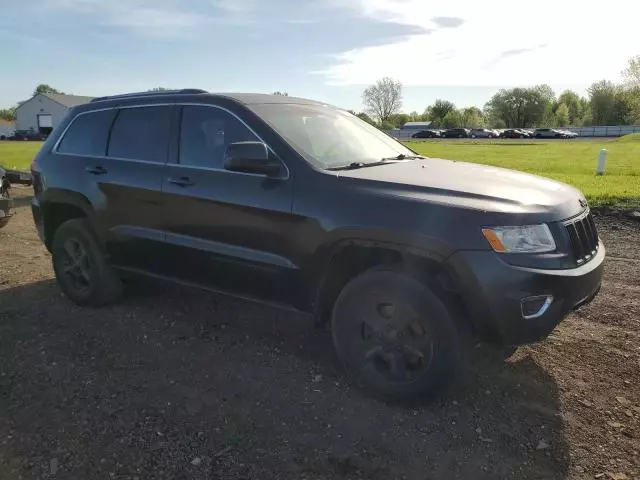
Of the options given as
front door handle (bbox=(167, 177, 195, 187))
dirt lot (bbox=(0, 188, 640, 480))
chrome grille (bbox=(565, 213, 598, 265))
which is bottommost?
dirt lot (bbox=(0, 188, 640, 480))

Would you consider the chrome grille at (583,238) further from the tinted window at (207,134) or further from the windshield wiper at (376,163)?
the tinted window at (207,134)

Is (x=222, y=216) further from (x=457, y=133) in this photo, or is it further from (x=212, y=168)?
(x=457, y=133)

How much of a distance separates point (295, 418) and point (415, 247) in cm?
124

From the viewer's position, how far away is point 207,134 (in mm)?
4250

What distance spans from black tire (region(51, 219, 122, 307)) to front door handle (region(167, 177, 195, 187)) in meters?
1.18

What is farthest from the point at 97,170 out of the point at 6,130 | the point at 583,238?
the point at 6,130

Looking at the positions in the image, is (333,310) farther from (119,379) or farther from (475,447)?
(119,379)

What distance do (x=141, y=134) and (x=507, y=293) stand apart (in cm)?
322

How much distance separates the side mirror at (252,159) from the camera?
362cm

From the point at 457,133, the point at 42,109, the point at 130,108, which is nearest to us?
the point at 130,108

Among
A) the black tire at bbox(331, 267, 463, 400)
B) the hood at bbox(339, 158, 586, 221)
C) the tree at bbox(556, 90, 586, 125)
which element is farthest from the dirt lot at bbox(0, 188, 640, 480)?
the tree at bbox(556, 90, 586, 125)

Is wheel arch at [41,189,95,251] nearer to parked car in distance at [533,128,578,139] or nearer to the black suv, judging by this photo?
the black suv

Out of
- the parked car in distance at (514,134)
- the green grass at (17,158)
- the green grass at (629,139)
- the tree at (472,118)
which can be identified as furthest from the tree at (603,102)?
the green grass at (17,158)

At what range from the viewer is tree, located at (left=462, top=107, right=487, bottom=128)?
10612cm
